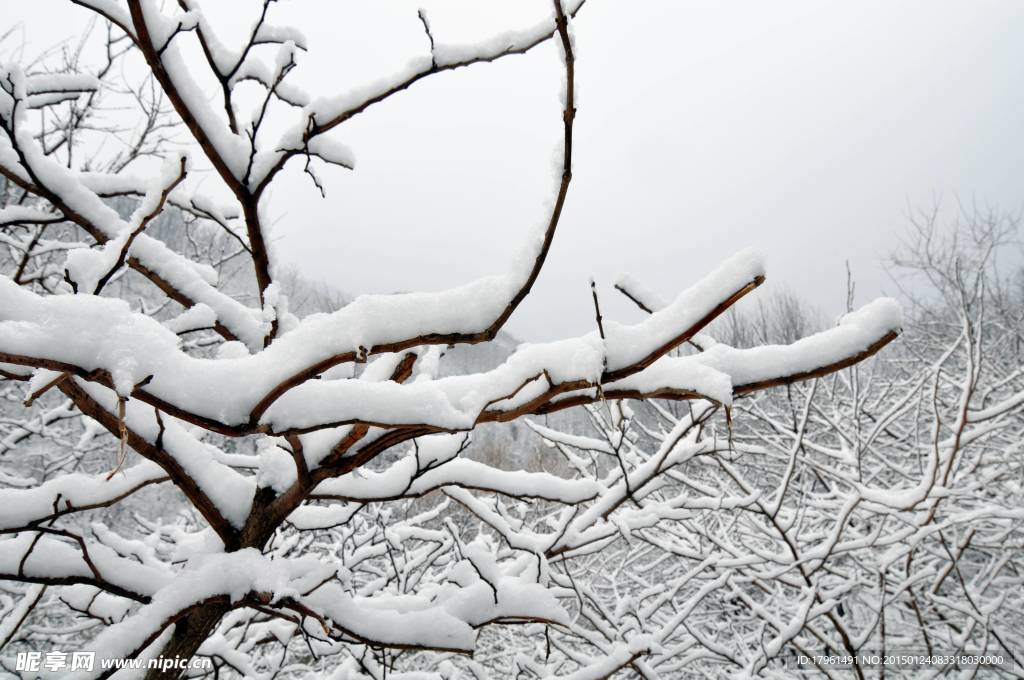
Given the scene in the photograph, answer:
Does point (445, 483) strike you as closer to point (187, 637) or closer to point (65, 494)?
point (187, 637)

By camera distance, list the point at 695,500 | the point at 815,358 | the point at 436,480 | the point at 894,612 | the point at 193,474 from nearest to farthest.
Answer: the point at 815,358, the point at 193,474, the point at 436,480, the point at 695,500, the point at 894,612

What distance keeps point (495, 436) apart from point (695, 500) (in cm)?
2860

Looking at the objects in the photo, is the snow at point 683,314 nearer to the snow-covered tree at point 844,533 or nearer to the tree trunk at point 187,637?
the snow-covered tree at point 844,533

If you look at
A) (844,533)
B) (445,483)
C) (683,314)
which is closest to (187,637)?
(445,483)

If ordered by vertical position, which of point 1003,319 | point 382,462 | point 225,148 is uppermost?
point 382,462

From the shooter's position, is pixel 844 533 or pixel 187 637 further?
pixel 844 533

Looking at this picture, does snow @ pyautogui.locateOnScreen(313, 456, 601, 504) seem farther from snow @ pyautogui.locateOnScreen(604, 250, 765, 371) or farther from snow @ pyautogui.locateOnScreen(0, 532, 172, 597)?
snow @ pyautogui.locateOnScreen(604, 250, 765, 371)

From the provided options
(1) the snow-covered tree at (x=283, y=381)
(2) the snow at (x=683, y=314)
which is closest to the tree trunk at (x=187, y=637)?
(1) the snow-covered tree at (x=283, y=381)

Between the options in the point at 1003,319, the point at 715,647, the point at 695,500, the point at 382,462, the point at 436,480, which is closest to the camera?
the point at 436,480

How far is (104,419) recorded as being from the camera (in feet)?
2.79

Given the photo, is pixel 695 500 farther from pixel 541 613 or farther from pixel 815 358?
pixel 815 358

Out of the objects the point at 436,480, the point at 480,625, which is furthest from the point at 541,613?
the point at 436,480

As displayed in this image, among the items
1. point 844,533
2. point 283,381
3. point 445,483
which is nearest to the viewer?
point 283,381

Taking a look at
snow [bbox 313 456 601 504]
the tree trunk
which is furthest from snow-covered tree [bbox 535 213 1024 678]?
the tree trunk
